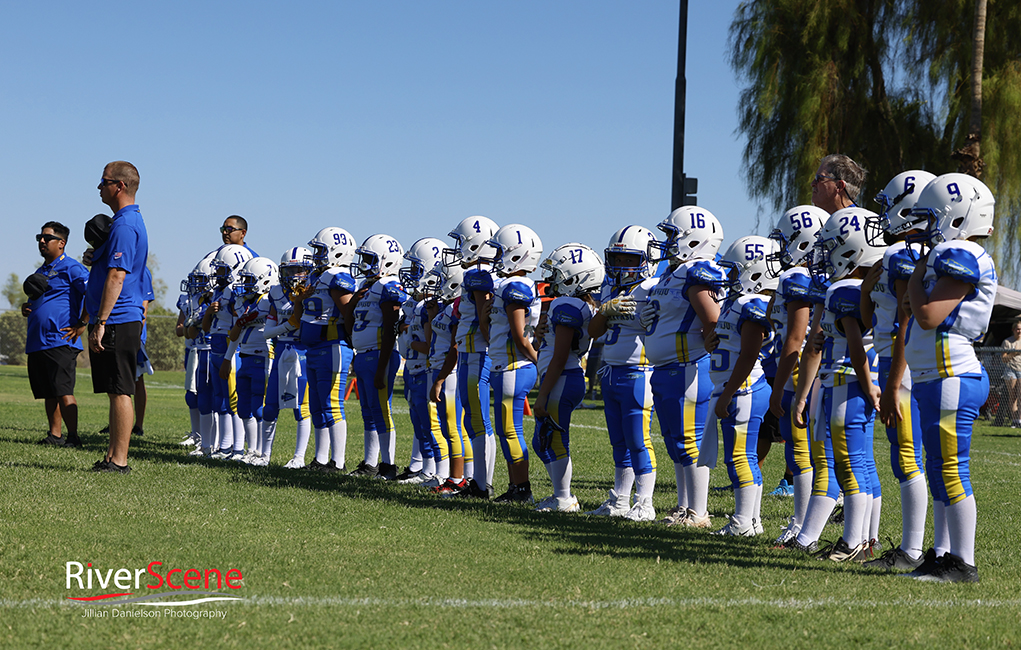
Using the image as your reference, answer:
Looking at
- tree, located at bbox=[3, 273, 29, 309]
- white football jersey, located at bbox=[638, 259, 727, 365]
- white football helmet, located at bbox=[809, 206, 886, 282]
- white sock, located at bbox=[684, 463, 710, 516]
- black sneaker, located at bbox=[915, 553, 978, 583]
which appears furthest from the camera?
tree, located at bbox=[3, 273, 29, 309]

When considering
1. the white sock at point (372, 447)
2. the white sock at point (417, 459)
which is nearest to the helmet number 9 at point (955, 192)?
the white sock at point (417, 459)

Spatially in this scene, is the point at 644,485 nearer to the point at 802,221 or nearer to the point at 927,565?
the point at 802,221

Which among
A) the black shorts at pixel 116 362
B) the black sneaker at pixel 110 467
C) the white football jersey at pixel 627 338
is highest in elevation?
the white football jersey at pixel 627 338

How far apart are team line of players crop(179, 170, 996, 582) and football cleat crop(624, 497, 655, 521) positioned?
0.04 metres

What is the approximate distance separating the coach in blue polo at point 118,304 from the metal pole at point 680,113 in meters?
10.7

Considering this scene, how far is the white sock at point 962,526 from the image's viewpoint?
529 centimetres

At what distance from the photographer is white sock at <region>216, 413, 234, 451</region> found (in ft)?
38.1

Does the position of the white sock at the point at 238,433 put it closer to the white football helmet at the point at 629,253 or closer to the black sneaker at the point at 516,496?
the black sneaker at the point at 516,496

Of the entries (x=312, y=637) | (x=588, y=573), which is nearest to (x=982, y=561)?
(x=588, y=573)

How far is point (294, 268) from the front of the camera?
10906 mm

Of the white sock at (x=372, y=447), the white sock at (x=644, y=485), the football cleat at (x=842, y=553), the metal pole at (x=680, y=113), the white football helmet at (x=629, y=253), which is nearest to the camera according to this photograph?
the football cleat at (x=842, y=553)

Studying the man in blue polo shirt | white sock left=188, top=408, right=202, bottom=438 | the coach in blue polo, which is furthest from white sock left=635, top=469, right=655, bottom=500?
white sock left=188, top=408, right=202, bottom=438

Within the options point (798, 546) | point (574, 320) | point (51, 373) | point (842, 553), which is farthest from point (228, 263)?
point (842, 553)

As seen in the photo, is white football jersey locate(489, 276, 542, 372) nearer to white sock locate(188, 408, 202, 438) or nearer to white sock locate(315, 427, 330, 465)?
white sock locate(315, 427, 330, 465)
